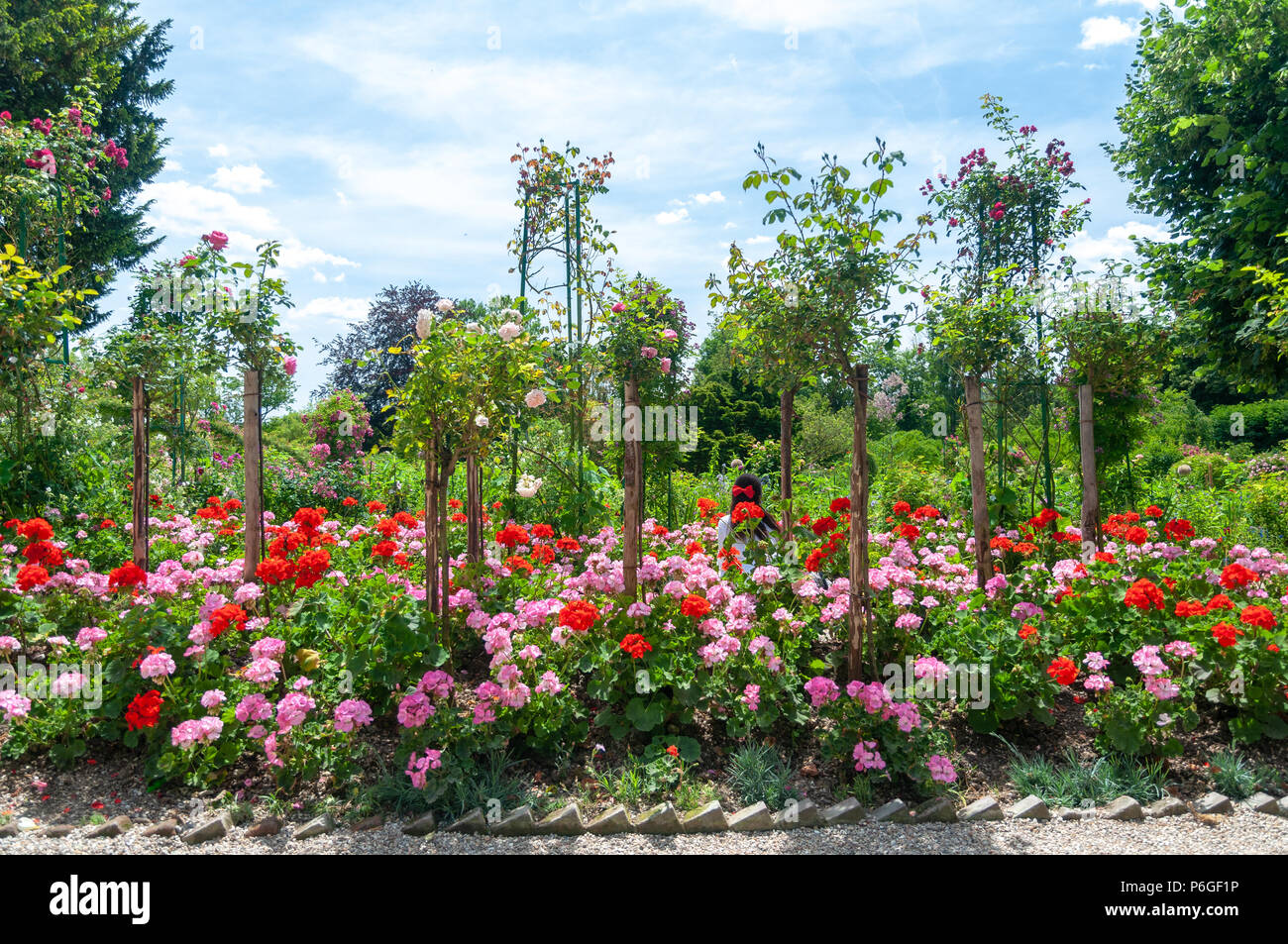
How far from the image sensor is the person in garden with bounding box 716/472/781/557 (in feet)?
14.5

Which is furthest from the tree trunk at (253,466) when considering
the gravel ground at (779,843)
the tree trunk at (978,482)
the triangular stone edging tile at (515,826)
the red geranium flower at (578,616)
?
the tree trunk at (978,482)

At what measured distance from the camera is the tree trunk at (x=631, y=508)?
3.93 m

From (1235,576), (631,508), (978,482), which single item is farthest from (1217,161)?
(631,508)

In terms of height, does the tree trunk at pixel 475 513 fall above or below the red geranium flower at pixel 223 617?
above

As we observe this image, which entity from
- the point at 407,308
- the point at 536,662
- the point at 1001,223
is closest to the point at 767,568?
the point at 536,662

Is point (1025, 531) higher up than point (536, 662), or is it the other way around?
point (1025, 531)

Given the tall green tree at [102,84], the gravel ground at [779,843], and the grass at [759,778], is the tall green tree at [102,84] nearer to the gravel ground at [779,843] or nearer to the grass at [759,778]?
the gravel ground at [779,843]

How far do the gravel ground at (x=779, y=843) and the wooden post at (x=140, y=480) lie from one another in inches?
79.4

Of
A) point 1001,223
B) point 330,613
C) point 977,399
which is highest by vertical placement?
point 1001,223

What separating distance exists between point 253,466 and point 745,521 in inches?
114

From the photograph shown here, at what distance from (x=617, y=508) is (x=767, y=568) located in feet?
9.27

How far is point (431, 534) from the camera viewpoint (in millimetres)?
3783

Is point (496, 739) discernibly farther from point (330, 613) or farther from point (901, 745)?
point (901, 745)

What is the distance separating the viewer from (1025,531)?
5.32 metres
